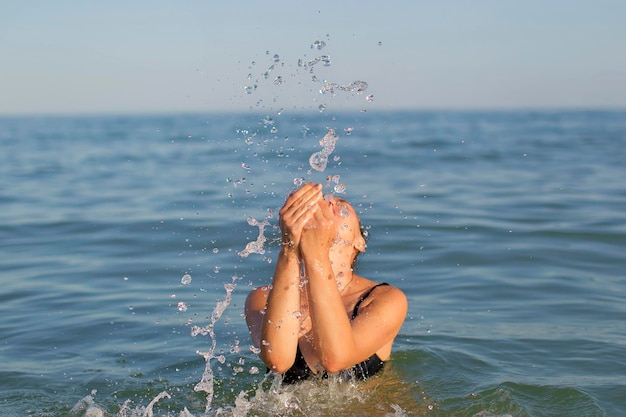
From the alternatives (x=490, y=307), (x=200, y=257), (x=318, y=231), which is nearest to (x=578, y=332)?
(x=490, y=307)

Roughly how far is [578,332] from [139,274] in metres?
4.37

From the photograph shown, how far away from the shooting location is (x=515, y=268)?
8.62 metres

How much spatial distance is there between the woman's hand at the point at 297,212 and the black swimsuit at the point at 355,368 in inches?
28.9

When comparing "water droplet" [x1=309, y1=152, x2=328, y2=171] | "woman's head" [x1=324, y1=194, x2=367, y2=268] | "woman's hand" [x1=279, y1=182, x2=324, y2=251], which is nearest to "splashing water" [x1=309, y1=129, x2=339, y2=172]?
"water droplet" [x1=309, y1=152, x2=328, y2=171]

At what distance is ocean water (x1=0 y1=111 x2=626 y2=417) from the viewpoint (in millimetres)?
5000

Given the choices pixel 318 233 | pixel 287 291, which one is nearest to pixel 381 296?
pixel 287 291

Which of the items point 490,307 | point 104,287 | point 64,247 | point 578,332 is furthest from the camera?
point 64,247

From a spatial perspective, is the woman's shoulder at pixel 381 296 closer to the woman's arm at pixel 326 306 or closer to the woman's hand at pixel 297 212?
the woman's arm at pixel 326 306

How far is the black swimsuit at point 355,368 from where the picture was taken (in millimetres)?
4387

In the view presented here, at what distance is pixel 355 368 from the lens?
4.64m

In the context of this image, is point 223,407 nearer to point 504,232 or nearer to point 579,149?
point 504,232

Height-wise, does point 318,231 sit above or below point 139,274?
above

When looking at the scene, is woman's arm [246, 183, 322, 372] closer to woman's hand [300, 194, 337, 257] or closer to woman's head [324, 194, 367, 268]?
woman's hand [300, 194, 337, 257]

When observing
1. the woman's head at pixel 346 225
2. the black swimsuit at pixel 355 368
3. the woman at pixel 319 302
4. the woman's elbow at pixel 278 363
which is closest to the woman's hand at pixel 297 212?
the woman at pixel 319 302
